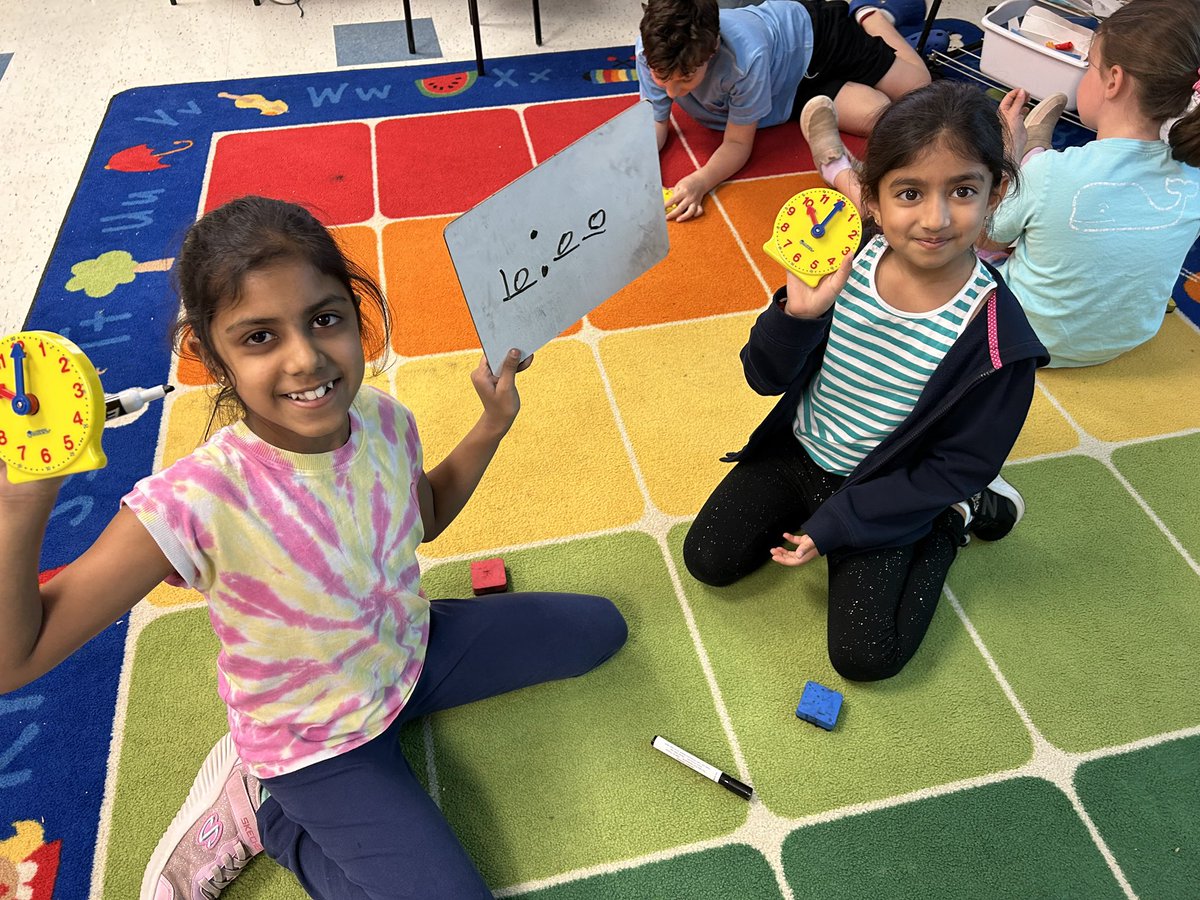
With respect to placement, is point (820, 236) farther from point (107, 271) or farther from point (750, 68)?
point (107, 271)

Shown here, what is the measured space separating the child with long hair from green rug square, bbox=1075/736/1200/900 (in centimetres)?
80

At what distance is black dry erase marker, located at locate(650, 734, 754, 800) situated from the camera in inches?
46.6

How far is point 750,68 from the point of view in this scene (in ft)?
6.68

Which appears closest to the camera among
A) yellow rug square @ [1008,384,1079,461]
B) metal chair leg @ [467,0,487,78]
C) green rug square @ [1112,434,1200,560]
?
green rug square @ [1112,434,1200,560]

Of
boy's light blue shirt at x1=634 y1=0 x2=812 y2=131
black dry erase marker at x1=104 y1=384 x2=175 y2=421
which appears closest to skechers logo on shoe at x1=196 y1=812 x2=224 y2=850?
black dry erase marker at x1=104 y1=384 x2=175 y2=421

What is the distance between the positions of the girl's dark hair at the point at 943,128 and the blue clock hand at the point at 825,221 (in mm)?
100

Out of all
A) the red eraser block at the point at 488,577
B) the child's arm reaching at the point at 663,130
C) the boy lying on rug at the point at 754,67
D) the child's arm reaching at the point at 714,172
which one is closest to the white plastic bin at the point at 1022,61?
the boy lying on rug at the point at 754,67

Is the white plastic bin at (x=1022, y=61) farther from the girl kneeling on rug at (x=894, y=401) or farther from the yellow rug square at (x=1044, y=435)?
the girl kneeling on rug at (x=894, y=401)

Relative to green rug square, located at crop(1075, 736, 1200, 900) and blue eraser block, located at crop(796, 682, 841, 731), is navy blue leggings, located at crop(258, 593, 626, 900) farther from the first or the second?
green rug square, located at crop(1075, 736, 1200, 900)

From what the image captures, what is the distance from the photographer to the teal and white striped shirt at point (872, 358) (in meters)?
1.14

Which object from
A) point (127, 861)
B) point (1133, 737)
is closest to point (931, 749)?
point (1133, 737)

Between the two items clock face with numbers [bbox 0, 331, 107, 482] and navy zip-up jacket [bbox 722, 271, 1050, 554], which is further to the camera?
navy zip-up jacket [bbox 722, 271, 1050, 554]

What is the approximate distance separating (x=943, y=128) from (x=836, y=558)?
66 cm

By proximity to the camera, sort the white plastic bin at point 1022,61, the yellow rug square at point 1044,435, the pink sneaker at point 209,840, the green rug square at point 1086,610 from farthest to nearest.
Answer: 1. the white plastic bin at point 1022,61
2. the yellow rug square at point 1044,435
3. the green rug square at point 1086,610
4. the pink sneaker at point 209,840
